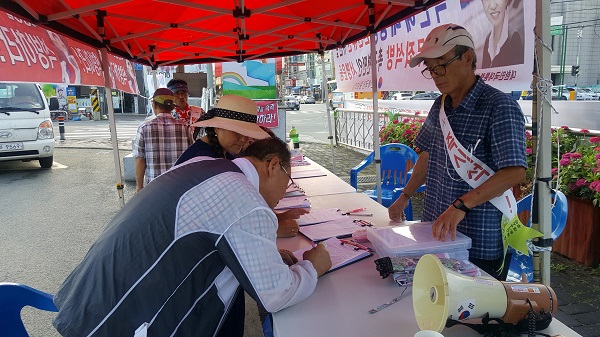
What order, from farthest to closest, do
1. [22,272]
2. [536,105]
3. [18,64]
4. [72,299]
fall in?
[22,272] < [18,64] < [536,105] < [72,299]

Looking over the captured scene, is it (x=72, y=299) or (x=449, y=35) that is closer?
(x=72, y=299)

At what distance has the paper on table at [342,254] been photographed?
166 cm

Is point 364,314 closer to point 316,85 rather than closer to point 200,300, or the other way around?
point 200,300

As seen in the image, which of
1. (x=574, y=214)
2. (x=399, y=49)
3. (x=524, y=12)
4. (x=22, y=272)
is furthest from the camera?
(x=399, y=49)

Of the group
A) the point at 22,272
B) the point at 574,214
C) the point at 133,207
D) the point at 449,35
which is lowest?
the point at 22,272

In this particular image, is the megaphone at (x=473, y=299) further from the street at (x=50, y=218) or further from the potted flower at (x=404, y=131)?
the potted flower at (x=404, y=131)

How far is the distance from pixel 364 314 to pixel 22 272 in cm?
381

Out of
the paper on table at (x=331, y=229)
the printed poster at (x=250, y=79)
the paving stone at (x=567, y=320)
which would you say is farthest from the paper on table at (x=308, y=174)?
the printed poster at (x=250, y=79)

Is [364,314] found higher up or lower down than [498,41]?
lower down

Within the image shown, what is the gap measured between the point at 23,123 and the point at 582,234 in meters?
9.12

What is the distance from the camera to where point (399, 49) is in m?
4.55

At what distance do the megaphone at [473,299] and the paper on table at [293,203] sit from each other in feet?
5.09

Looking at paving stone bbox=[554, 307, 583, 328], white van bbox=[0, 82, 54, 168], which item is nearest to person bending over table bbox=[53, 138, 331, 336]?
paving stone bbox=[554, 307, 583, 328]

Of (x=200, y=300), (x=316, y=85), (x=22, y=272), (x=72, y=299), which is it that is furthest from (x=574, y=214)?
(x=316, y=85)
